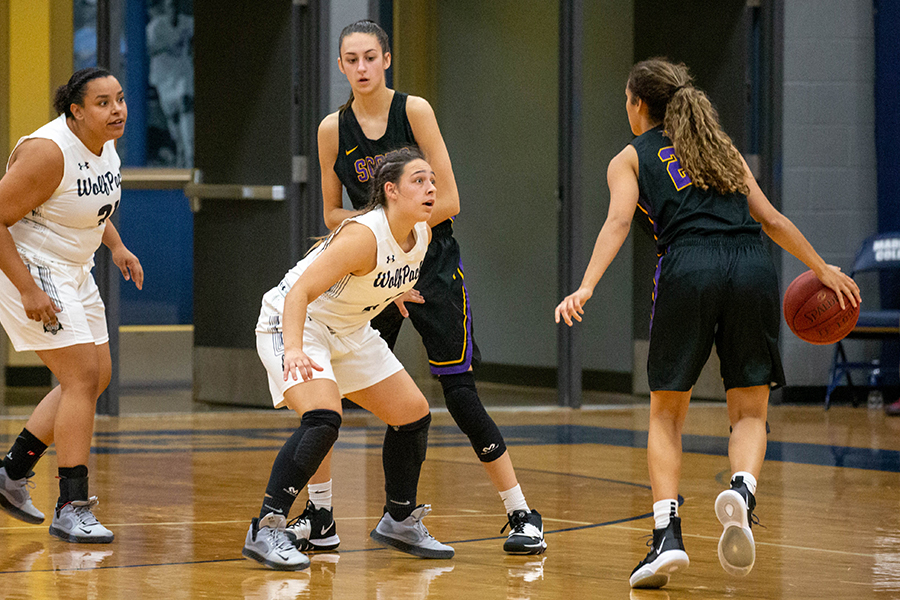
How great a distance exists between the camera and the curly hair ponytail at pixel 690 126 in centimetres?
330

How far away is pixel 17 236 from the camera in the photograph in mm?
3854

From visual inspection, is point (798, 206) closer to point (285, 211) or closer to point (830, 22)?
point (830, 22)

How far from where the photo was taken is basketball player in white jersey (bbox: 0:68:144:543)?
375 centimetres

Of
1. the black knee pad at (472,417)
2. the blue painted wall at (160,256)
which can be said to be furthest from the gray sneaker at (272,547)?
the blue painted wall at (160,256)

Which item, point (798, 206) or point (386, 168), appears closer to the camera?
point (386, 168)

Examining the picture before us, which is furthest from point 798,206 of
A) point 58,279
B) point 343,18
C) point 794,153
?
point 58,279

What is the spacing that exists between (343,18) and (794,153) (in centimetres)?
318

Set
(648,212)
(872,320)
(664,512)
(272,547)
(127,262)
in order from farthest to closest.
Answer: (872,320) < (127,262) < (648,212) < (272,547) < (664,512)

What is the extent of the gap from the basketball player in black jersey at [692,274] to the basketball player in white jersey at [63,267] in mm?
1537

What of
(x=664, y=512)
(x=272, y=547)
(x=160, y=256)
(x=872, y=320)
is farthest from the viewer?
(x=160, y=256)

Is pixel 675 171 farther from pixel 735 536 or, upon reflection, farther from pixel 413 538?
pixel 413 538

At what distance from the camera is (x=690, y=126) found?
10.9 feet

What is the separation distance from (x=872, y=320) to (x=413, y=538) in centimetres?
510

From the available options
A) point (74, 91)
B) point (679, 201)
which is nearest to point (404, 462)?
point (679, 201)
